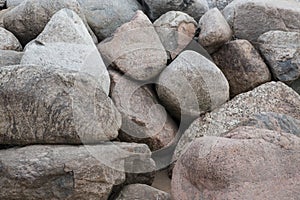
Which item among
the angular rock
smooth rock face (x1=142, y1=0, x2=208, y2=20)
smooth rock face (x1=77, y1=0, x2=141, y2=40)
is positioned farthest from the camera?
smooth rock face (x1=142, y1=0, x2=208, y2=20)

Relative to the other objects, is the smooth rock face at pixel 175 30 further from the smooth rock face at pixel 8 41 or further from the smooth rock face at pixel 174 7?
the smooth rock face at pixel 8 41

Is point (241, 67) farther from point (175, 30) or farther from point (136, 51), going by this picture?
point (136, 51)

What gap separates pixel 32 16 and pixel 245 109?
6.55 ft

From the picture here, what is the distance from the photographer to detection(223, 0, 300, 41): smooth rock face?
4.84 meters

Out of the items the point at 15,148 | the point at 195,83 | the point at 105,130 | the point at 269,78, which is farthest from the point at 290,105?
the point at 15,148

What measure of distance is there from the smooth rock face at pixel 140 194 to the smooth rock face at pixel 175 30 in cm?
154

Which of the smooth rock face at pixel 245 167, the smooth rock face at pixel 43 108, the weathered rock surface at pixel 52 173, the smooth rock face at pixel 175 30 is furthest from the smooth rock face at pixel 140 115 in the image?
the smooth rock face at pixel 245 167

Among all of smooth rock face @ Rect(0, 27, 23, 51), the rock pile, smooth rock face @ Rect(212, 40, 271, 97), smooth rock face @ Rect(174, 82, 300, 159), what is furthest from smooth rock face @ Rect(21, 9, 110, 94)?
smooth rock face @ Rect(212, 40, 271, 97)

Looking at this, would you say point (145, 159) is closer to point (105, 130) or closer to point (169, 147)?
point (105, 130)

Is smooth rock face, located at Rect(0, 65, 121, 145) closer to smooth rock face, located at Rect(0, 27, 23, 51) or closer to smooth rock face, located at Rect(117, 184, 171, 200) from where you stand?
smooth rock face, located at Rect(117, 184, 171, 200)

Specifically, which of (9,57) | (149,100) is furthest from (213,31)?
(9,57)

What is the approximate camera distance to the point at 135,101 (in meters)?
4.26

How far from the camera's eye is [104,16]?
486 centimetres

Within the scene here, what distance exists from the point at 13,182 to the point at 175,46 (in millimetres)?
2114
